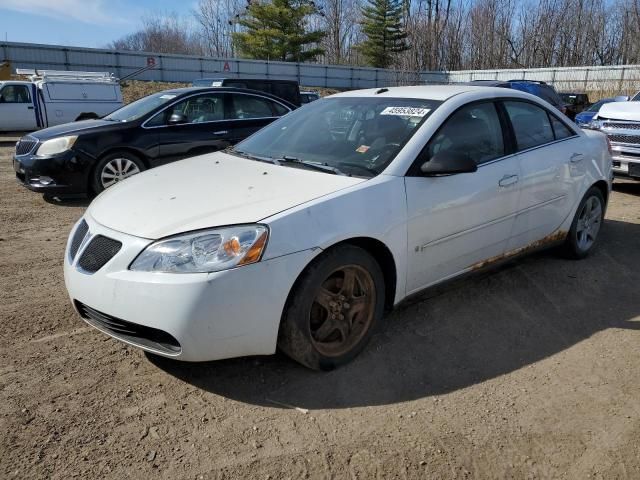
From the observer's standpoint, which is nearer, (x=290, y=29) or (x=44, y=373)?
(x=44, y=373)

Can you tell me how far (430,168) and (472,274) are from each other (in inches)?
40.3

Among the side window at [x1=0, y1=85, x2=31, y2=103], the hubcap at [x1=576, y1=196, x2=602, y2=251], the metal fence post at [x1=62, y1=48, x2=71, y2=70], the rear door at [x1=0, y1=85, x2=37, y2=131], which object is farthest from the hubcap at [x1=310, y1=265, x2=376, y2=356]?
the metal fence post at [x1=62, y1=48, x2=71, y2=70]

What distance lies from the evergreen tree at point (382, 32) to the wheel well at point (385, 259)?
167 feet

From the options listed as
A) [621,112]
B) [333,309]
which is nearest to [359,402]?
[333,309]

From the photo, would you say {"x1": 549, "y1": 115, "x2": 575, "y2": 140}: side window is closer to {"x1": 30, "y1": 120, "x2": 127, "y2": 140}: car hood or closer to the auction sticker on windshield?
the auction sticker on windshield

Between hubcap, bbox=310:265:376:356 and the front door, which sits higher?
the front door

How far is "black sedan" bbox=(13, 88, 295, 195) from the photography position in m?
6.96

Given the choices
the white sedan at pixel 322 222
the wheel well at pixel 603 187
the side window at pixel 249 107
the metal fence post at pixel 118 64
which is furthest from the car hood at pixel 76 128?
the metal fence post at pixel 118 64

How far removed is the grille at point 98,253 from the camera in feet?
9.20

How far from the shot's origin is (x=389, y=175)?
324cm

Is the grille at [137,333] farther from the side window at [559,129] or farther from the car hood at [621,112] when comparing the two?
the car hood at [621,112]

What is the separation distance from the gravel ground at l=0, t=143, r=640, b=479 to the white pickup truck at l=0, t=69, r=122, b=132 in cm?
1398

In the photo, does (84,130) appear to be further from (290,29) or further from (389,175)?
(290,29)

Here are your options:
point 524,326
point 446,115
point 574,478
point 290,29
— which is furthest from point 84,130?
point 290,29
